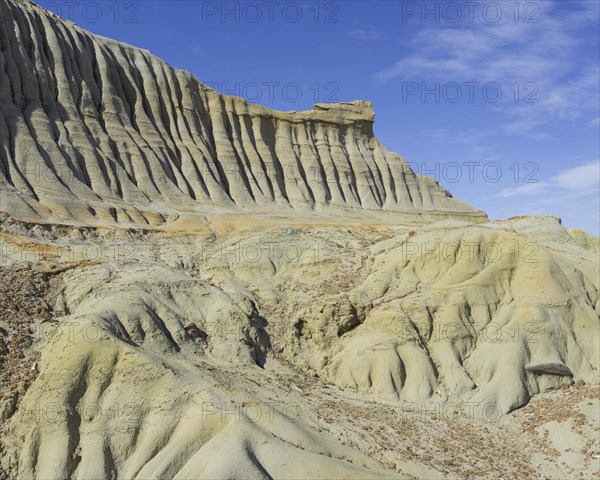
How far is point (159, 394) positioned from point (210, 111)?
126 feet

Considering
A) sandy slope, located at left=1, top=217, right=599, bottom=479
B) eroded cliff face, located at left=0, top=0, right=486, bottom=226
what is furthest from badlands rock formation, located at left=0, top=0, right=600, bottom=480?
eroded cliff face, located at left=0, top=0, right=486, bottom=226

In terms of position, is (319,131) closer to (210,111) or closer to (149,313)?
(210,111)

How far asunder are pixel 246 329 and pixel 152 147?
2476 cm

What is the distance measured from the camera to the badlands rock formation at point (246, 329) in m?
15.9

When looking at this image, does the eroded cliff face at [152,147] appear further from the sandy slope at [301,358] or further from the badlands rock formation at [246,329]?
the sandy slope at [301,358]

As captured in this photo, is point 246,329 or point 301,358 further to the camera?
point 301,358

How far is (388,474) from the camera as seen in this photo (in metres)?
15.5

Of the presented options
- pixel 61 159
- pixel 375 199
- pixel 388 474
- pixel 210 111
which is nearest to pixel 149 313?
pixel 388 474

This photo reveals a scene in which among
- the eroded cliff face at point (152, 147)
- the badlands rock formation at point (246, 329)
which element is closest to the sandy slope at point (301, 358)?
the badlands rock formation at point (246, 329)

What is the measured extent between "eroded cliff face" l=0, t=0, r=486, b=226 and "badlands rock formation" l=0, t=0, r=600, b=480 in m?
0.22

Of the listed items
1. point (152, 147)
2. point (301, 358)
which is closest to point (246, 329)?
point (301, 358)

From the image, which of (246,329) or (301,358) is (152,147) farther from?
(301,358)

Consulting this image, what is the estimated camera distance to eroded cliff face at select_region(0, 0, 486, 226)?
35.2 metres

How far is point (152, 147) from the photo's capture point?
1724 inches
